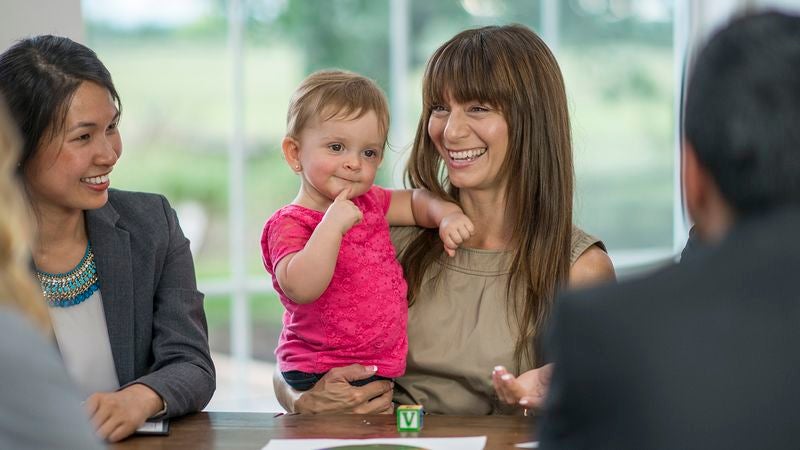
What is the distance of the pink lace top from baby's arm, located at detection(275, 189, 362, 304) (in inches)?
3.4

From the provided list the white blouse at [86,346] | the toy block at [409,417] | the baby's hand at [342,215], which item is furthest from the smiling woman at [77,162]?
the toy block at [409,417]

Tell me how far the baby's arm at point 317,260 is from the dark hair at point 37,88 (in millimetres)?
610

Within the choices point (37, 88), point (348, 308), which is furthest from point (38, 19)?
point (348, 308)

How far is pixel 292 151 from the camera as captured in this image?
2521 millimetres

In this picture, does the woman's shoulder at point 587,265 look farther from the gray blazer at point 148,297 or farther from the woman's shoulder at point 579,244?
the gray blazer at point 148,297

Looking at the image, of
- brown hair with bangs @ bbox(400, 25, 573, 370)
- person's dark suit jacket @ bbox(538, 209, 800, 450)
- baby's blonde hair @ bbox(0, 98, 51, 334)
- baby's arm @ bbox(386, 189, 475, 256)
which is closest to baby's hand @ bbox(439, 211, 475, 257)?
baby's arm @ bbox(386, 189, 475, 256)

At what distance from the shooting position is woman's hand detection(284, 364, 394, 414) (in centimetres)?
242

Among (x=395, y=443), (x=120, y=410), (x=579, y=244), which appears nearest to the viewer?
(x=395, y=443)

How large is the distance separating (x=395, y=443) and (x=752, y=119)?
107 cm

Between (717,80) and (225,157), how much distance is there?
554 centimetres

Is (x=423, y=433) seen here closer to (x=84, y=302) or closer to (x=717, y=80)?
(x=84, y=302)

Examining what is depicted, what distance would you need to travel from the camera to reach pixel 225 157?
21.2 ft

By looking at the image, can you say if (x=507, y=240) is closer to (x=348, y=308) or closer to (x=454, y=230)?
(x=454, y=230)

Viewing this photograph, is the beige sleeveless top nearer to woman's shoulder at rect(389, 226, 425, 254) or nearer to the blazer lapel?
woman's shoulder at rect(389, 226, 425, 254)
